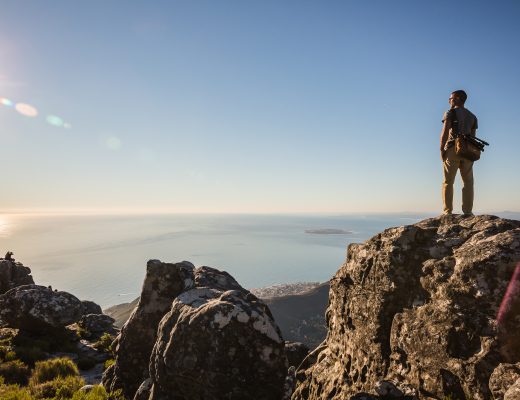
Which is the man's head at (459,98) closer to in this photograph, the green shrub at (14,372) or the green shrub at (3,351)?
the green shrub at (14,372)

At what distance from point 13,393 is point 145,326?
16.9 feet

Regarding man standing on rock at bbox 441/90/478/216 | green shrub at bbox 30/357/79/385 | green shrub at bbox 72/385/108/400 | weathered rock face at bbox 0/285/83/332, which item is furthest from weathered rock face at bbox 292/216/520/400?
weathered rock face at bbox 0/285/83/332

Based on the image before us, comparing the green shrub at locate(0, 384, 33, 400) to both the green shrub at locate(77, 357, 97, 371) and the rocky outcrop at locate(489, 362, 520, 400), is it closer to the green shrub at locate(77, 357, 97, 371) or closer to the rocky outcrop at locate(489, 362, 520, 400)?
the green shrub at locate(77, 357, 97, 371)

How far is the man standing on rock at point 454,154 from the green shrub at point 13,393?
1632cm

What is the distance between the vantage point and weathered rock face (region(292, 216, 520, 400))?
5.60 meters

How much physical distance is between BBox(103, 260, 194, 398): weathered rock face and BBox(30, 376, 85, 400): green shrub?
1249 millimetres

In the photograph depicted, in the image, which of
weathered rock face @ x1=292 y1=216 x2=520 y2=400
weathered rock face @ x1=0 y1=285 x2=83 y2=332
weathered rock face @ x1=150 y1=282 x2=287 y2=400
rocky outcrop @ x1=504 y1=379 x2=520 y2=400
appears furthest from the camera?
weathered rock face @ x1=0 y1=285 x2=83 y2=332

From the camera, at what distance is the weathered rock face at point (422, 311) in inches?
220

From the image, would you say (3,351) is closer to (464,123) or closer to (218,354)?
(218,354)

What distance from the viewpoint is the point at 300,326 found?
636ft

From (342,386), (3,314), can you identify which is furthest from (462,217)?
(3,314)

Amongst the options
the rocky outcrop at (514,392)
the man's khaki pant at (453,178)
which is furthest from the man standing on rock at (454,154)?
the rocky outcrop at (514,392)

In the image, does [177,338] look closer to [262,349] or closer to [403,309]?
[262,349]

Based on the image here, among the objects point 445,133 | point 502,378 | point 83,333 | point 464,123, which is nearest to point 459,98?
point 464,123
